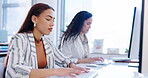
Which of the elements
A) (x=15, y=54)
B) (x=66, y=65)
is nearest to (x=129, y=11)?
(x=66, y=65)

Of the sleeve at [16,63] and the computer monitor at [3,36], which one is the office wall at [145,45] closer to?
the sleeve at [16,63]

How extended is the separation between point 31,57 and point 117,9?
2.43 m

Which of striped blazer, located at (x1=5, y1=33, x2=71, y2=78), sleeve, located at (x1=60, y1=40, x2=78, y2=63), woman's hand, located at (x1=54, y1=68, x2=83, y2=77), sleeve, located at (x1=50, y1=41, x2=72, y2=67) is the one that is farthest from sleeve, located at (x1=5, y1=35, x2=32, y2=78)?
sleeve, located at (x1=60, y1=40, x2=78, y2=63)

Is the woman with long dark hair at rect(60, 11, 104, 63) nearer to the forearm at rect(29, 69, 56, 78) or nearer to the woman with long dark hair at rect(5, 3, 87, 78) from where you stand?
the woman with long dark hair at rect(5, 3, 87, 78)

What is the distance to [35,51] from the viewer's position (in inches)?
55.1

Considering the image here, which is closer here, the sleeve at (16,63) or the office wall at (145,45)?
the office wall at (145,45)

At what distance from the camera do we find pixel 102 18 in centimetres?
350

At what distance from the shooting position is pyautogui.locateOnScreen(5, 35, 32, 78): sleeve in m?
1.16

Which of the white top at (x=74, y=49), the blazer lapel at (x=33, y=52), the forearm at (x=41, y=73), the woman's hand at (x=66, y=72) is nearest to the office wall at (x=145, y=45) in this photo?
the woman's hand at (x=66, y=72)

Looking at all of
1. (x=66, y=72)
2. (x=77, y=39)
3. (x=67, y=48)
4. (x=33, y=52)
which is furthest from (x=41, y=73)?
(x=77, y=39)

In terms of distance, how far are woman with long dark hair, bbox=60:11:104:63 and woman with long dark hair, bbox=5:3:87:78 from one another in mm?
437

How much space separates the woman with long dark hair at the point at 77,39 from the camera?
7.03 ft

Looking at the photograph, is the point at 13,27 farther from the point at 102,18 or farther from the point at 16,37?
the point at 16,37

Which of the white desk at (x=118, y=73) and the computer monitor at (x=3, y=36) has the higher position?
the computer monitor at (x=3, y=36)
